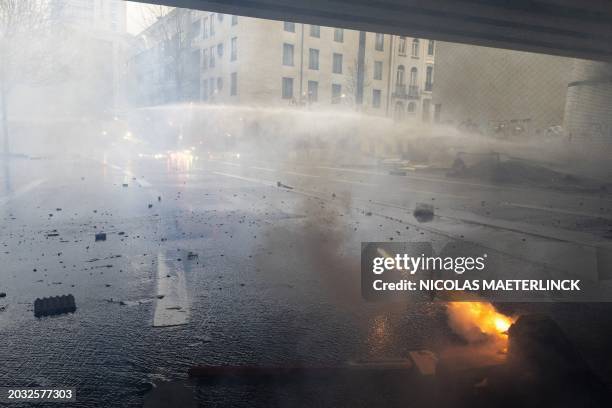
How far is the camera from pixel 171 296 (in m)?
4.08

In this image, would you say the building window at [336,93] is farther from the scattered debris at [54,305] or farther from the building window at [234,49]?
the scattered debris at [54,305]

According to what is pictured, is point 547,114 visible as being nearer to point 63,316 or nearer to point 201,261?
point 201,261

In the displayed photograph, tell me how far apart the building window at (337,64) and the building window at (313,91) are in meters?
2.22

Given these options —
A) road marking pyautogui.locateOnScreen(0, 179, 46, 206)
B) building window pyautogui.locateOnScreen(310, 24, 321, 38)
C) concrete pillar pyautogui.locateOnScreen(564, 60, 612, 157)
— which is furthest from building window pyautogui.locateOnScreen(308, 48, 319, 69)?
road marking pyautogui.locateOnScreen(0, 179, 46, 206)

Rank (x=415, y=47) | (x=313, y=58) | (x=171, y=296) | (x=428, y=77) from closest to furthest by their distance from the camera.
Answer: (x=171, y=296) → (x=313, y=58) → (x=415, y=47) → (x=428, y=77)

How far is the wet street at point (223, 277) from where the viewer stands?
9.67 ft

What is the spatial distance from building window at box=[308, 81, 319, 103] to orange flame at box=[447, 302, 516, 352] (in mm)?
37073

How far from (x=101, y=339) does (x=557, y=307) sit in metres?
3.93

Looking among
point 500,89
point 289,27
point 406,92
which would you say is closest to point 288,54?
point 289,27

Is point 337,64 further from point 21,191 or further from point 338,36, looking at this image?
point 21,191

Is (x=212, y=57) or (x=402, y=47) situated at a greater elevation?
(x=402, y=47)

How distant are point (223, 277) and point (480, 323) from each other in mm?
2655

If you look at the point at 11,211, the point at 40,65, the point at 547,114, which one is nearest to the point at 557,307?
the point at 11,211

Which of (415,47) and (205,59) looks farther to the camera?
(415,47)
